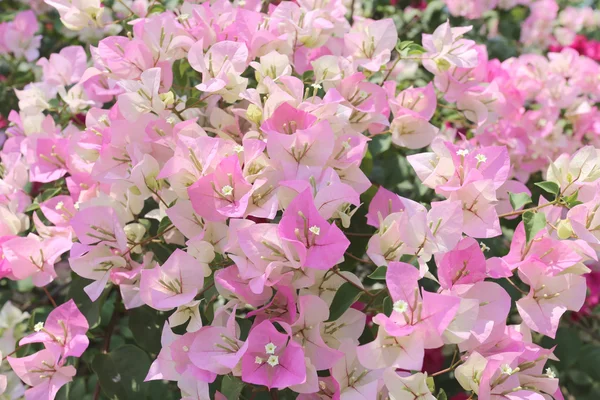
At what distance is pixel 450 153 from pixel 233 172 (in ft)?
0.99

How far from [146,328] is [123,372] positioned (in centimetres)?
8

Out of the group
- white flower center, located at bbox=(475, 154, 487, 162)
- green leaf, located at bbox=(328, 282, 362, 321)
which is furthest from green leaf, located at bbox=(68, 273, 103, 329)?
white flower center, located at bbox=(475, 154, 487, 162)

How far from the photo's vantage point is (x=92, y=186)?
35.1 inches

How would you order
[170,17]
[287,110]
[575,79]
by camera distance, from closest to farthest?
[287,110], [170,17], [575,79]

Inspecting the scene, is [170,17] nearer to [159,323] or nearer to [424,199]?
[159,323]

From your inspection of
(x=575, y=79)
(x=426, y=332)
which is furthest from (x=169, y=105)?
(x=575, y=79)

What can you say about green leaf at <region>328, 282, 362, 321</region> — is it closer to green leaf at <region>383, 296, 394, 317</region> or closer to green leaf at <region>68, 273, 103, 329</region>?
green leaf at <region>383, 296, 394, 317</region>

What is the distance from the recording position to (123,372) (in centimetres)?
87

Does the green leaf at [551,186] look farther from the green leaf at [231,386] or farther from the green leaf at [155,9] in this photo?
the green leaf at [155,9]

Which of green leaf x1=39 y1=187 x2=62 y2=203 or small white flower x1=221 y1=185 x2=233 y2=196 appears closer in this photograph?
small white flower x1=221 y1=185 x2=233 y2=196

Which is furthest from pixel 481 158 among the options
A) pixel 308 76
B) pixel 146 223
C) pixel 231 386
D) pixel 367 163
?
pixel 146 223

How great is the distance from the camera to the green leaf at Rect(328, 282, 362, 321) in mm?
714

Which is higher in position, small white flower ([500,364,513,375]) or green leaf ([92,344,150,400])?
small white flower ([500,364,513,375])

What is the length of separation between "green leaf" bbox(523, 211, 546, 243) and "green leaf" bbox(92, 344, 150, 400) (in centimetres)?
58
